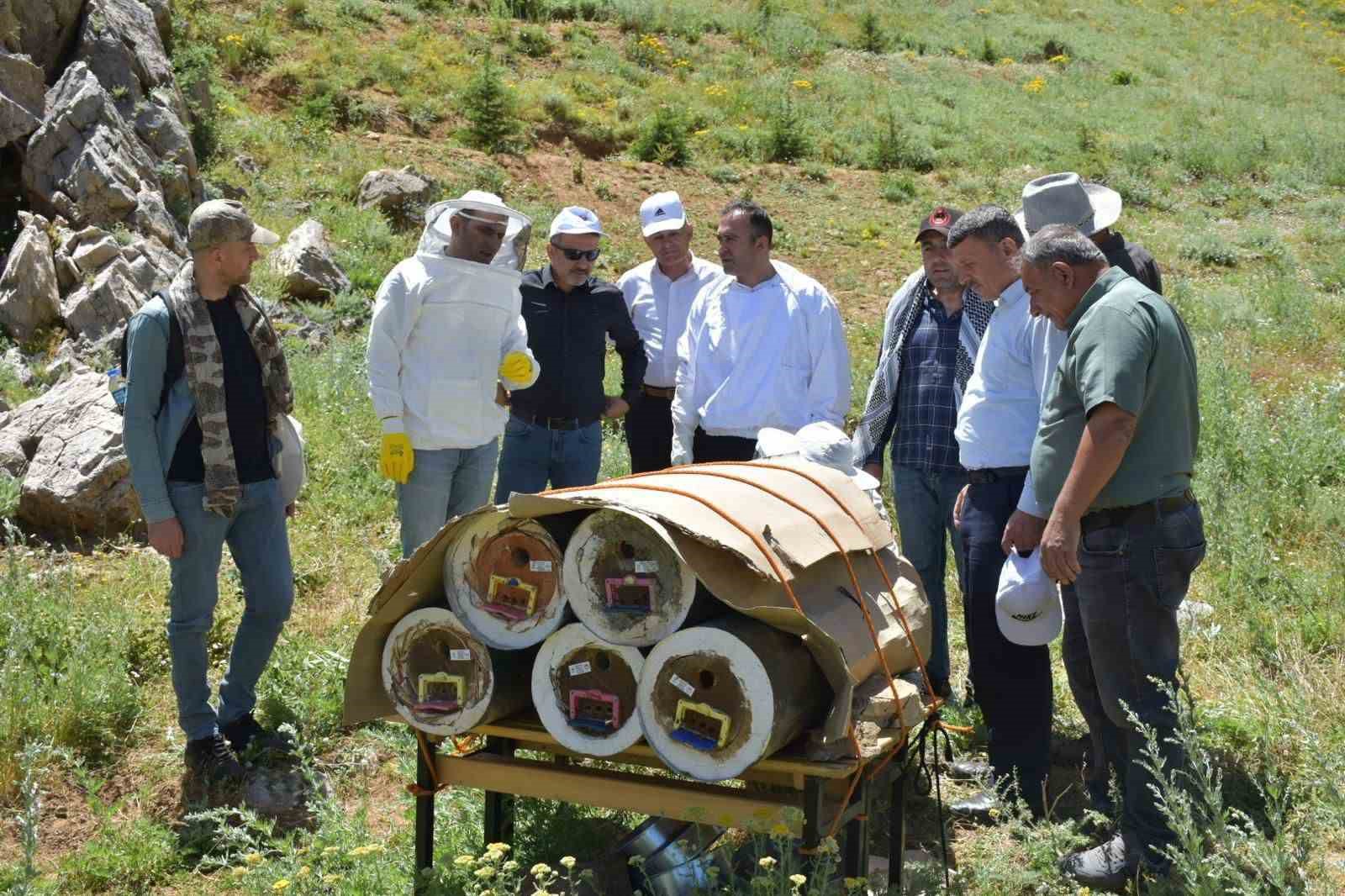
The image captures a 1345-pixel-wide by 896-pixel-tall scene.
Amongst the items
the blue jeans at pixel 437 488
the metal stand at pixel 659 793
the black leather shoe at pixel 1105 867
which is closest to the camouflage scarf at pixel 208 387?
the blue jeans at pixel 437 488

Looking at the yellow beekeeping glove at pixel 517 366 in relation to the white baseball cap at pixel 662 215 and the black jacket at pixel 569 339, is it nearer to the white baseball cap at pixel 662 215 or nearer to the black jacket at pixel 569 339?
the black jacket at pixel 569 339

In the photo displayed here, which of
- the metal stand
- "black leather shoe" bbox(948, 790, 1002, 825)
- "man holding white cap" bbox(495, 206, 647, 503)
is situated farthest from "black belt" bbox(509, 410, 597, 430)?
"black leather shoe" bbox(948, 790, 1002, 825)

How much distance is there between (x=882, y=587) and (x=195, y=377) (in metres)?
2.44

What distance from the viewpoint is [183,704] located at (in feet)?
14.9

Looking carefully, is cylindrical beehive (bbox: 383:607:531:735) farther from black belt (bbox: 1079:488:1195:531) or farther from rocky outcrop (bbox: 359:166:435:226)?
rocky outcrop (bbox: 359:166:435:226)

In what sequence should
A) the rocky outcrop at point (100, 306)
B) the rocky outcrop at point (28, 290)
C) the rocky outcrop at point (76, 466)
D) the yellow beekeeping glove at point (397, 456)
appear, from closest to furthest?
the yellow beekeeping glove at point (397, 456) < the rocky outcrop at point (76, 466) < the rocky outcrop at point (28, 290) < the rocky outcrop at point (100, 306)

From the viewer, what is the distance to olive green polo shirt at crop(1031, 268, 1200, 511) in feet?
11.3

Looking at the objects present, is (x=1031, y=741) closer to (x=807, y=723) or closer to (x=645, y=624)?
(x=807, y=723)

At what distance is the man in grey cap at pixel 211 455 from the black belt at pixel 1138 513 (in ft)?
9.36

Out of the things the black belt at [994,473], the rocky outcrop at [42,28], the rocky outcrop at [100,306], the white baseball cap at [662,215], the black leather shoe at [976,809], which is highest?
the rocky outcrop at [42,28]

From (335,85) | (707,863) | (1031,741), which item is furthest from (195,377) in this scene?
(335,85)

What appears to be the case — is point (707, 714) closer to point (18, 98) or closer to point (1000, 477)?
point (1000, 477)

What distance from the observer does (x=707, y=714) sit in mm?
3025

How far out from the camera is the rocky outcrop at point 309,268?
10906 mm
